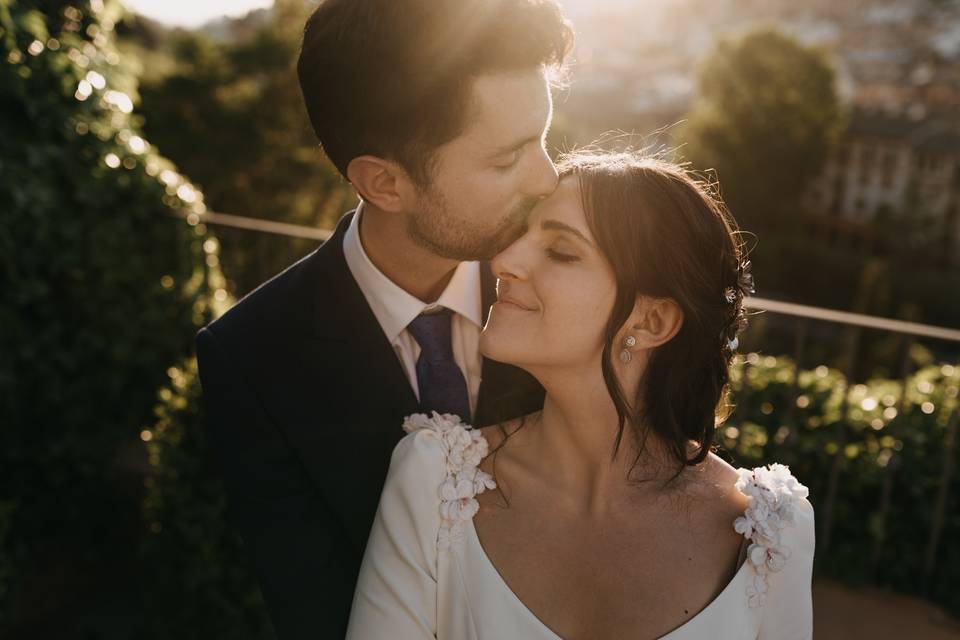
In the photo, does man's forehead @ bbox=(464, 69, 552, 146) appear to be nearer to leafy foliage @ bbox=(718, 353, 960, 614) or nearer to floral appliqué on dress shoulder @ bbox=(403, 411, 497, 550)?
floral appliqué on dress shoulder @ bbox=(403, 411, 497, 550)

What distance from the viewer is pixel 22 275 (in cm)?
404

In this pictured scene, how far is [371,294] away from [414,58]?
0.74 meters

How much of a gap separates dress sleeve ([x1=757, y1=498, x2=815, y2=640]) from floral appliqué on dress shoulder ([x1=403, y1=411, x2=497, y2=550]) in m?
0.75

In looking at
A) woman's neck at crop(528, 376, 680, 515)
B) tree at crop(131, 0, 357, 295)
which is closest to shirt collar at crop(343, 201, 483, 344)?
woman's neck at crop(528, 376, 680, 515)

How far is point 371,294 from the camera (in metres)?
2.74

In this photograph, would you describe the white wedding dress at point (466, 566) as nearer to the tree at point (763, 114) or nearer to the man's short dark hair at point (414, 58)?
the man's short dark hair at point (414, 58)

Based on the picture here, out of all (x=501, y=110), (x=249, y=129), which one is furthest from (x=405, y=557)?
(x=249, y=129)

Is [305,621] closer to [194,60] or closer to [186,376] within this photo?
[186,376]

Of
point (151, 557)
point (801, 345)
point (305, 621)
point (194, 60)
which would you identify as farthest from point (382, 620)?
point (194, 60)

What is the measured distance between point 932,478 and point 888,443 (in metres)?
0.24

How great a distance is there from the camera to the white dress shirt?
271 centimetres

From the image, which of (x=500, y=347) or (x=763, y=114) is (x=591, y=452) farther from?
(x=763, y=114)

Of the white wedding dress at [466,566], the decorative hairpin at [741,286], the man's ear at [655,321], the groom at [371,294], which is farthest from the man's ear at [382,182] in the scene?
the decorative hairpin at [741,286]

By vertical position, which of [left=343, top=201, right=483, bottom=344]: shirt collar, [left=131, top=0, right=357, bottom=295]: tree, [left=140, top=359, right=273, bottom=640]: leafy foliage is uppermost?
[left=131, top=0, right=357, bottom=295]: tree
